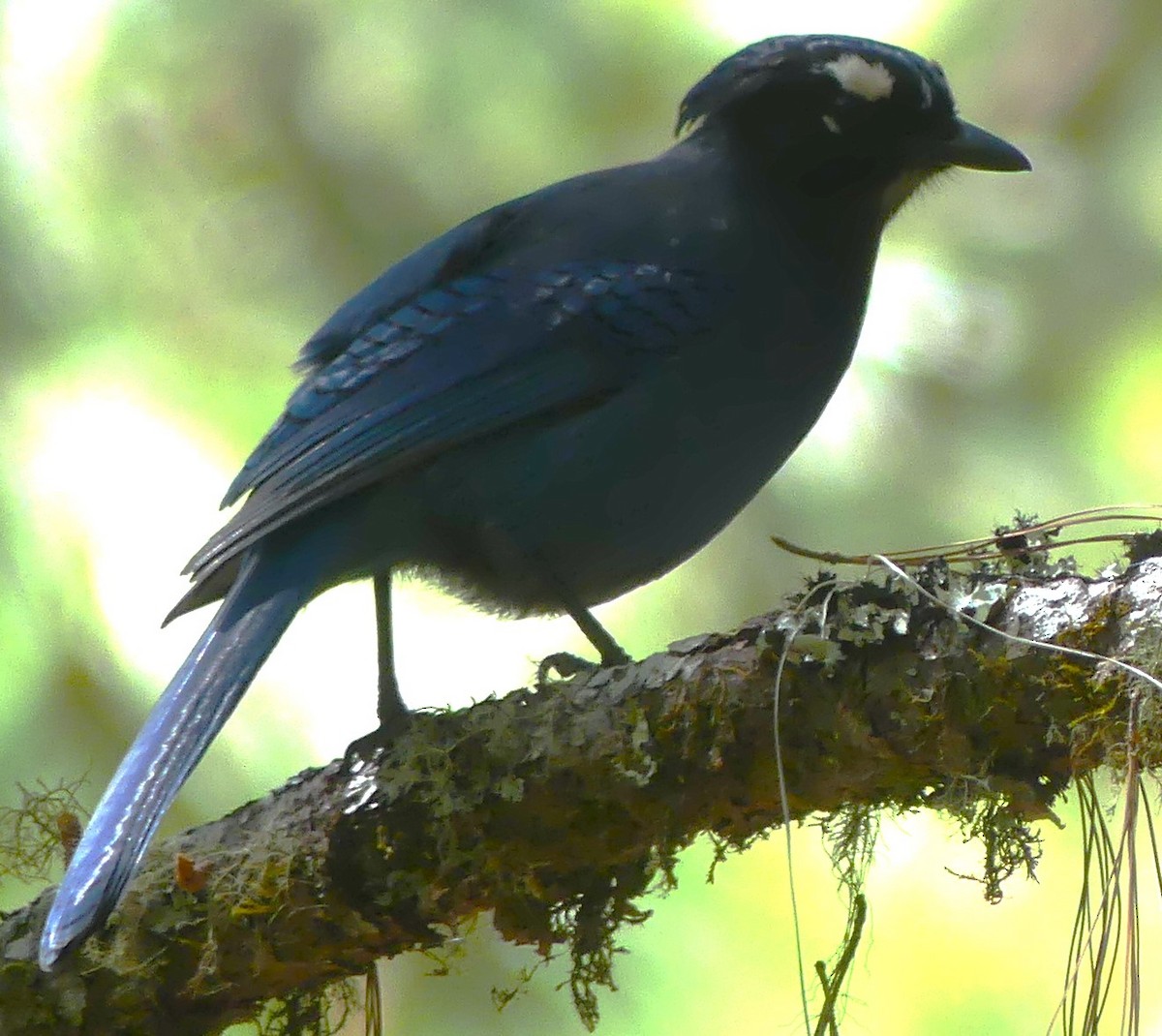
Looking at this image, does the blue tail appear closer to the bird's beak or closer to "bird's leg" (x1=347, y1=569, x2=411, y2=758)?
"bird's leg" (x1=347, y1=569, x2=411, y2=758)

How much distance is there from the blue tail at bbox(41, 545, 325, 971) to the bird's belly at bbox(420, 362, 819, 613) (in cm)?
28

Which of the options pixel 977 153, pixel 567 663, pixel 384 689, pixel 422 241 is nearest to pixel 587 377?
pixel 567 663

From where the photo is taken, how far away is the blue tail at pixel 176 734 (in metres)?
2.37

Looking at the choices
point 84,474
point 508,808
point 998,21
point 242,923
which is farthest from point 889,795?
point 998,21

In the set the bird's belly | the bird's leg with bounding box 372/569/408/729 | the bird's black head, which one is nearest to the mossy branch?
the bird's leg with bounding box 372/569/408/729

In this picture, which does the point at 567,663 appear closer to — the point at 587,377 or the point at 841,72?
the point at 587,377

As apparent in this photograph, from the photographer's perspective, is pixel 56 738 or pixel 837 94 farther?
pixel 56 738

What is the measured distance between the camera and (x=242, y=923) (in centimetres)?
255

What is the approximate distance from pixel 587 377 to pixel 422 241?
153cm

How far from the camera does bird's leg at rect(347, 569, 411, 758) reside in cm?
272

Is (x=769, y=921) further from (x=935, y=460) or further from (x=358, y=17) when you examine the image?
(x=358, y=17)

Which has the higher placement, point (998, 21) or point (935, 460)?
point (998, 21)

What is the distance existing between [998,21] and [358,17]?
67.4 inches

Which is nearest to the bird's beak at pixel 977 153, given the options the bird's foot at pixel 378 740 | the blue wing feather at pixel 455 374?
the blue wing feather at pixel 455 374
